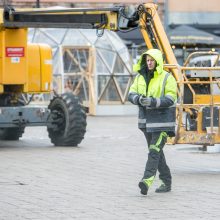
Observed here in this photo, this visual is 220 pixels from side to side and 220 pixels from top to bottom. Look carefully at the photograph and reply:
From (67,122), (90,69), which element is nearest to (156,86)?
(67,122)

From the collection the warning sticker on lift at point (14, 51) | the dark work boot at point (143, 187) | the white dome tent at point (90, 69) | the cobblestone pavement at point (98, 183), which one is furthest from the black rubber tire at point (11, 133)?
the white dome tent at point (90, 69)

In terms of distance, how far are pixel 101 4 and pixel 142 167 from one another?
31.9 m

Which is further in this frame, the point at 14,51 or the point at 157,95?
the point at 14,51

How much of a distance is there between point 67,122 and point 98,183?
642 cm

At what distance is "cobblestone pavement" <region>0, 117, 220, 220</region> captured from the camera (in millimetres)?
11281

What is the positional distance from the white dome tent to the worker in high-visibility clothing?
75.0 feet

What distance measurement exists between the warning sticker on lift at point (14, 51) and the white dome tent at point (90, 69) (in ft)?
49.9

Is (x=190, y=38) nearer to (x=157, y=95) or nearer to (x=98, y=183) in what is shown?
(x=98, y=183)

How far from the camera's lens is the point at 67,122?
Result: 20438 mm

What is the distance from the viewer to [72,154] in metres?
18.8

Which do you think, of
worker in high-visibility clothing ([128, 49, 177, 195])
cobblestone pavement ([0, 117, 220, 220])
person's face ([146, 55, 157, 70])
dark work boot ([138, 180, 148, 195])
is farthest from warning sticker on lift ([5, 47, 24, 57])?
dark work boot ([138, 180, 148, 195])

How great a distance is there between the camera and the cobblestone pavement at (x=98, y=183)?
11.3 metres

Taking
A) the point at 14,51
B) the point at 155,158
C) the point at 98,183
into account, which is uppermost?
the point at 14,51

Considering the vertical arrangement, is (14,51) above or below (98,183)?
above
